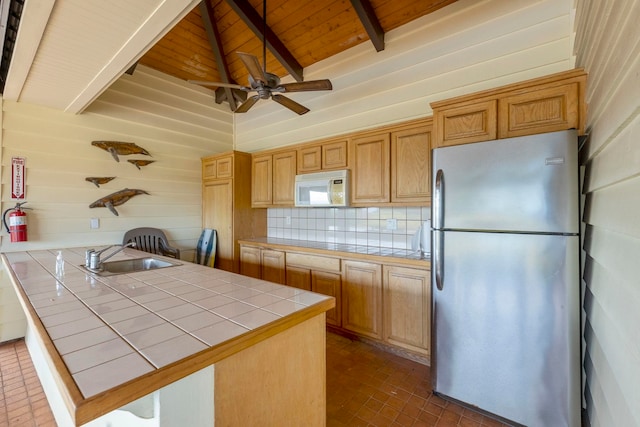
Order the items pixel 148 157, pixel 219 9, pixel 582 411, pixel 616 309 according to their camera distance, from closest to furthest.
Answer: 1. pixel 616 309
2. pixel 582 411
3. pixel 219 9
4. pixel 148 157

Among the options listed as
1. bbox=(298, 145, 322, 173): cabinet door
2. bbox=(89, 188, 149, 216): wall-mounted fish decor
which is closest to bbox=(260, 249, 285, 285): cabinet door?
bbox=(298, 145, 322, 173): cabinet door

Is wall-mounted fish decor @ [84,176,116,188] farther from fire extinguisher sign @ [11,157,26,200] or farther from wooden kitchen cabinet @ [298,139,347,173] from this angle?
wooden kitchen cabinet @ [298,139,347,173]

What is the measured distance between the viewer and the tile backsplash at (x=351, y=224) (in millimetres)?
3004

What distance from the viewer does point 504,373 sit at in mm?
1767

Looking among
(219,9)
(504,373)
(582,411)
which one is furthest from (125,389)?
(219,9)

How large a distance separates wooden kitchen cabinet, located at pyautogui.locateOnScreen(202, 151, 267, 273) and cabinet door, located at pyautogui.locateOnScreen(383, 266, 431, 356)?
88.4 inches

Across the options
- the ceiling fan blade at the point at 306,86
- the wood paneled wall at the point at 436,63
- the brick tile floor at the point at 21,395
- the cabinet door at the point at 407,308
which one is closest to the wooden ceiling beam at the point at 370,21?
the wood paneled wall at the point at 436,63

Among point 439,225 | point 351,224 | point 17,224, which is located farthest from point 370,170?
point 17,224

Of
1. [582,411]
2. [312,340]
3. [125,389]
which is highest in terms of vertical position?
[125,389]

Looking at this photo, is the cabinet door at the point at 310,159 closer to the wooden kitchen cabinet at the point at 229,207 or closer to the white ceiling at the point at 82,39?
the wooden kitchen cabinet at the point at 229,207

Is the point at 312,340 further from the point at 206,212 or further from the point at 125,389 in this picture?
the point at 206,212

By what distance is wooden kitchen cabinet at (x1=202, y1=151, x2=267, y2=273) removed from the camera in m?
3.96

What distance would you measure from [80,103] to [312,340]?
3.41m

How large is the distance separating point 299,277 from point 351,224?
2.89ft
